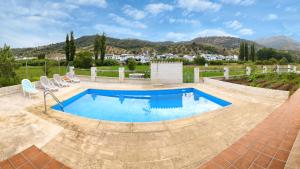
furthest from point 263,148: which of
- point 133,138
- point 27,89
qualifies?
point 27,89

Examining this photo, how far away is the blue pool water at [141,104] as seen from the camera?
7590mm

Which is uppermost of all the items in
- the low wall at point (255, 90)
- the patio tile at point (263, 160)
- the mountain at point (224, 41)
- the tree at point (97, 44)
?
the mountain at point (224, 41)

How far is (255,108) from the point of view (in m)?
6.54

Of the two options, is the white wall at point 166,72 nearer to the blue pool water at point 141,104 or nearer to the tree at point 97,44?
the blue pool water at point 141,104

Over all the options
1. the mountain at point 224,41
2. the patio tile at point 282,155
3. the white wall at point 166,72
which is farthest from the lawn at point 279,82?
the mountain at point 224,41

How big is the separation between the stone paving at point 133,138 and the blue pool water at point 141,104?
6.63 feet

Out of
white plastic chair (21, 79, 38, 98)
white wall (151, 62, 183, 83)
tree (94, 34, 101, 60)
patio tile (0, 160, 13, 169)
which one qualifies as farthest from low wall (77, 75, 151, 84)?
tree (94, 34, 101, 60)

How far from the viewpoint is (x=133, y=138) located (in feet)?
14.1

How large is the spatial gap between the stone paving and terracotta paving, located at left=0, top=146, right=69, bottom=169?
144mm

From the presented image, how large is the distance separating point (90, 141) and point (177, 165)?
2162 mm

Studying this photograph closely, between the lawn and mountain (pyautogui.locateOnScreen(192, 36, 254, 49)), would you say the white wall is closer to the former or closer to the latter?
the lawn

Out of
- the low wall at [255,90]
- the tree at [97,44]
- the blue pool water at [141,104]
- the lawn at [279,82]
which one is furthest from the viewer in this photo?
the tree at [97,44]

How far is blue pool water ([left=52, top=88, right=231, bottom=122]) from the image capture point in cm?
759

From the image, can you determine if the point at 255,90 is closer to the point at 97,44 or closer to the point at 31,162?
the point at 31,162
